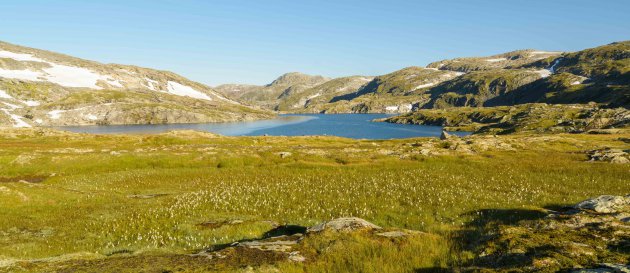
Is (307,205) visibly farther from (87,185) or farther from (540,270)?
(87,185)

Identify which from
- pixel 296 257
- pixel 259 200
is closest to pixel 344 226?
pixel 296 257

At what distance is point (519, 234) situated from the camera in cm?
1069

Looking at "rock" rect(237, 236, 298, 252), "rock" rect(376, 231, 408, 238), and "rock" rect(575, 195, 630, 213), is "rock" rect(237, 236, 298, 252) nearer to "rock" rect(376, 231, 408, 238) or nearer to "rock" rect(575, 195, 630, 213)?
"rock" rect(376, 231, 408, 238)

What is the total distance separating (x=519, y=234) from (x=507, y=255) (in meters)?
2.09

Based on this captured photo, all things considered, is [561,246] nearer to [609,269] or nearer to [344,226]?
[609,269]

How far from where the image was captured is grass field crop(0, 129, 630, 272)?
1133cm

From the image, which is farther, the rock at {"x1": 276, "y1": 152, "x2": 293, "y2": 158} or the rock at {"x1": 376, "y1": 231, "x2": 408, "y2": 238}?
the rock at {"x1": 276, "y1": 152, "x2": 293, "y2": 158}

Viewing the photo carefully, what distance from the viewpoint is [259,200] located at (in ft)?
103

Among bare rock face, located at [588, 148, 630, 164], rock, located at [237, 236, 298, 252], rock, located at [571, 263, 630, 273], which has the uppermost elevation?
rock, located at [571, 263, 630, 273]

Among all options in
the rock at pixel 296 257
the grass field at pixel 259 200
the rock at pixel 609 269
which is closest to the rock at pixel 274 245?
the rock at pixel 296 257

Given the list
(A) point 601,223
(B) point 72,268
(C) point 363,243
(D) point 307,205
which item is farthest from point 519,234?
(D) point 307,205

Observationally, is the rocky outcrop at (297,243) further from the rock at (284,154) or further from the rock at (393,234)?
the rock at (284,154)

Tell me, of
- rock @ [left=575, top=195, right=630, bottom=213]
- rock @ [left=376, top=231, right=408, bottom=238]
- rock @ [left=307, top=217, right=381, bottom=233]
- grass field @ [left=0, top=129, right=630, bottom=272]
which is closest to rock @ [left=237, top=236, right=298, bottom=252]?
grass field @ [left=0, top=129, right=630, bottom=272]

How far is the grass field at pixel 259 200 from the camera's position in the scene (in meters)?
11.3
